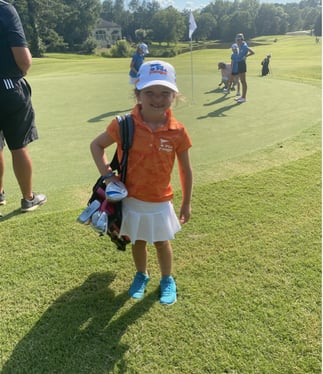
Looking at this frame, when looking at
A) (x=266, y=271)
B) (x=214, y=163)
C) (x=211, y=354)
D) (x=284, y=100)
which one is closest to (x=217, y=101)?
(x=284, y=100)

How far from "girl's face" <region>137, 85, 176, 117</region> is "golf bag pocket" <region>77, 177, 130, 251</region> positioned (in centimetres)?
55

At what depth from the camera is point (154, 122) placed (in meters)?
2.24

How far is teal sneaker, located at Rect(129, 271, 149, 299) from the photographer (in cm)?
253

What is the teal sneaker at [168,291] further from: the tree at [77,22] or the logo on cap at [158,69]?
the tree at [77,22]

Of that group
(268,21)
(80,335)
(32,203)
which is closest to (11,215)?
(32,203)

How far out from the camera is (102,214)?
227cm

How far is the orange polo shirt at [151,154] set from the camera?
221cm

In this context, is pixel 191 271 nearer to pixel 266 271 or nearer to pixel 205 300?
pixel 205 300

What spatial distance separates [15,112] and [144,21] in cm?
10268

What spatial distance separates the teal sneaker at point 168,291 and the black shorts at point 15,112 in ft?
6.62

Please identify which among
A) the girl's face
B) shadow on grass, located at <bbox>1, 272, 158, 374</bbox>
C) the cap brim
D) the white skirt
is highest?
the cap brim

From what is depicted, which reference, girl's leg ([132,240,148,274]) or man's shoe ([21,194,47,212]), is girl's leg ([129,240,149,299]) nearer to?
girl's leg ([132,240,148,274])

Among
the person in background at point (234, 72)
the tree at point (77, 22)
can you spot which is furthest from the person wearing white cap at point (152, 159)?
the tree at point (77, 22)

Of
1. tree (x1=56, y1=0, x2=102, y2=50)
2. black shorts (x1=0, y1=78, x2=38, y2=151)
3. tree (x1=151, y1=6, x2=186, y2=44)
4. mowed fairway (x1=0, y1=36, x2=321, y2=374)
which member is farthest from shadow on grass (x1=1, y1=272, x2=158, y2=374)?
tree (x1=151, y1=6, x2=186, y2=44)
